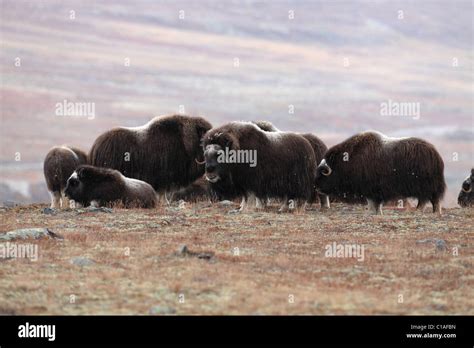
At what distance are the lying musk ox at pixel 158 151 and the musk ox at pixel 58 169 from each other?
2.24m

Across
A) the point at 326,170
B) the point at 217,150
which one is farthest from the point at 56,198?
the point at 326,170

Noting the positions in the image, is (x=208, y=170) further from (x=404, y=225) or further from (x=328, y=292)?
(x=328, y=292)

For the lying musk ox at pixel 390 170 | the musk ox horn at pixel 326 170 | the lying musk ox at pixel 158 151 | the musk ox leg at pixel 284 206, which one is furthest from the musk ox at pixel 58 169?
the lying musk ox at pixel 390 170

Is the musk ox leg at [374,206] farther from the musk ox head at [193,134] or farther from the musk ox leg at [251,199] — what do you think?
the musk ox head at [193,134]

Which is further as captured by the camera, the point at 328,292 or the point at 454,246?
the point at 454,246

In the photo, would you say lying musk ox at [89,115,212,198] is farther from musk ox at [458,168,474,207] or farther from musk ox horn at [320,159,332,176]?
musk ox at [458,168,474,207]

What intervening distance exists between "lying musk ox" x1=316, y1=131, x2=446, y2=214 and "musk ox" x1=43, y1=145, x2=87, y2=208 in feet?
28.1

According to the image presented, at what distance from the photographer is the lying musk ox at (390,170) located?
747 inches

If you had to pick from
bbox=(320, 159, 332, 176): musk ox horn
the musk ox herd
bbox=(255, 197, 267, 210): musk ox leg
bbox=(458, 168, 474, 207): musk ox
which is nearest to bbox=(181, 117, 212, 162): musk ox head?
the musk ox herd

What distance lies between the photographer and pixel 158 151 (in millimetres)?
21703

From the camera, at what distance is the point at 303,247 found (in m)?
12.6

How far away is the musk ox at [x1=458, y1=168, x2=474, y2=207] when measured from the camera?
953 inches
